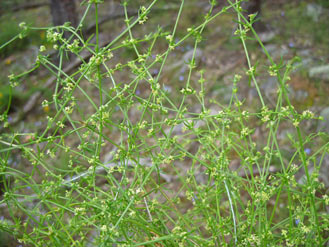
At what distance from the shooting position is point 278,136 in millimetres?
2367

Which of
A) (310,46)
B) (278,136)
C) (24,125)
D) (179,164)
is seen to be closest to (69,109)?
(179,164)

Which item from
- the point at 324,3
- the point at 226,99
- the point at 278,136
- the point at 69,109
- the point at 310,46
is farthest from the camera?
the point at 324,3

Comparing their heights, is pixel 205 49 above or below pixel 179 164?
above

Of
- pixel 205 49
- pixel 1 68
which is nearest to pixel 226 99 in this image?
pixel 205 49

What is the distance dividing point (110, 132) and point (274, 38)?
1.48m

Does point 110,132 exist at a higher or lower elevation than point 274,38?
lower

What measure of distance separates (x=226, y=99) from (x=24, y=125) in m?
1.60

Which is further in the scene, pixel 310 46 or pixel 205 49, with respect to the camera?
pixel 205 49

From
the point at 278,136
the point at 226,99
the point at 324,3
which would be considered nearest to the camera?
the point at 278,136

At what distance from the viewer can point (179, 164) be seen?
240cm

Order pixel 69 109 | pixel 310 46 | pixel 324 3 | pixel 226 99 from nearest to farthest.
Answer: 1. pixel 69 109
2. pixel 226 99
3. pixel 310 46
4. pixel 324 3

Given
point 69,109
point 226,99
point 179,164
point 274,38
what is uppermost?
point 69,109

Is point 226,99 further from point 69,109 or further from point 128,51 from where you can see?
point 69,109

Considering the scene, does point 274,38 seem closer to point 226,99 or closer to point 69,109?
point 226,99
